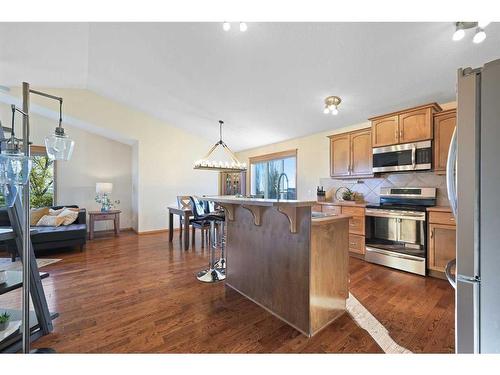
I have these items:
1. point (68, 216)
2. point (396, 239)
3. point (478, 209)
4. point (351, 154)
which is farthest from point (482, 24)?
point (68, 216)

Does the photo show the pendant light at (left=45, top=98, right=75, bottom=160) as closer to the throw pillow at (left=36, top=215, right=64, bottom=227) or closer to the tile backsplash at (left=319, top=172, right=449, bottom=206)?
the throw pillow at (left=36, top=215, right=64, bottom=227)

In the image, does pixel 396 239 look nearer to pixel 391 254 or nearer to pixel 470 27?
pixel 391 254

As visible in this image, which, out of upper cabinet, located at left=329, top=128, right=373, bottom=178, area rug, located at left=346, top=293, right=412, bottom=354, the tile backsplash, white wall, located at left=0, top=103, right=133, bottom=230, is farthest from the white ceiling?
area rug, located at left=346, top=293, right=412, bottom=354

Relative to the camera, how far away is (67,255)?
3775 mm

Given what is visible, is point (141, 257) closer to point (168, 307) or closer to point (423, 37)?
point (168, 307)

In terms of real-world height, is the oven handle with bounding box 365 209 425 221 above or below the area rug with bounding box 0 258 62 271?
above

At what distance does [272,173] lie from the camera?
6.07m

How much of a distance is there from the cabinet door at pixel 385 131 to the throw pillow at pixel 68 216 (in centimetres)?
549

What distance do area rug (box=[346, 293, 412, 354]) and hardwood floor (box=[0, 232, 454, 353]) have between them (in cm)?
5

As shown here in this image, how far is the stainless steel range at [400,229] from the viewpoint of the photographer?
290 cm

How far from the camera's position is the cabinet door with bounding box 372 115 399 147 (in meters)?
3.19

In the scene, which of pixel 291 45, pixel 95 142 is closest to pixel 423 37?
pixel 291 45

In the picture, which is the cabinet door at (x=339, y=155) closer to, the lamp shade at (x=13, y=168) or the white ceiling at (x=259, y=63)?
the white ceiling at (x=259, y=63)
